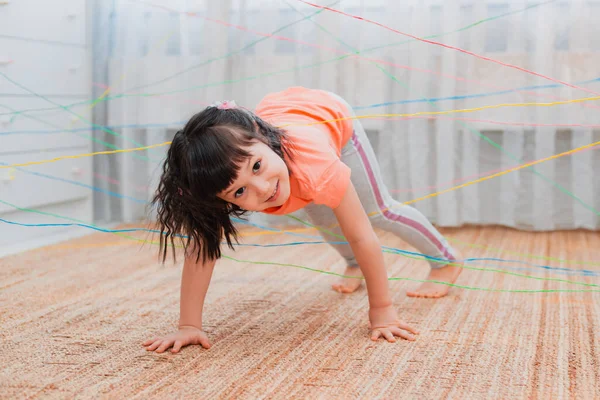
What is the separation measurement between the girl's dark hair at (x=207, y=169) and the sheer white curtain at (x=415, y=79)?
103 cm

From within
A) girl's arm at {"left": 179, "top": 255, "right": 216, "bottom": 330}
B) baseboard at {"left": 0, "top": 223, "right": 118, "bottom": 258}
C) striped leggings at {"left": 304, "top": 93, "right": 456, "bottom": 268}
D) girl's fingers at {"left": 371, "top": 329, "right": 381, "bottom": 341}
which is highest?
striped leggings at {"left": 304, "top": 93, "right": 456, "bottom": 268}

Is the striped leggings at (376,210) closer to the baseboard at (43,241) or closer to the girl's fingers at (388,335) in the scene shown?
the girl's fingers at (388,335)

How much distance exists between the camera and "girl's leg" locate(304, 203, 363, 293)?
1.44m

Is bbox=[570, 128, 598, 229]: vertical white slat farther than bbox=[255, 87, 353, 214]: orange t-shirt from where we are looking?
Yes

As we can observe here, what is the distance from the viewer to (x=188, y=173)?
1058 mm

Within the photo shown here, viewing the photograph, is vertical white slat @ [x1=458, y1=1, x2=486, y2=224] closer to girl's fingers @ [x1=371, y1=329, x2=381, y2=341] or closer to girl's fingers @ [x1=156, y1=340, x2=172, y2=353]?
girl's fingers @ [x1=371, y1=329, x2=381, y2=341]

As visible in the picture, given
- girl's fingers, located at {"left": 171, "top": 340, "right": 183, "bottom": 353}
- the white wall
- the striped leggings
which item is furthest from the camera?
the white wall

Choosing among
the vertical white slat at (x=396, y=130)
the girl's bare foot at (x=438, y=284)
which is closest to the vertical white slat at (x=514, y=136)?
the vertical white slat at (x=396, y=130)

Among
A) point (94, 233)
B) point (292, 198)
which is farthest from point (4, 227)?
point (292, 198)

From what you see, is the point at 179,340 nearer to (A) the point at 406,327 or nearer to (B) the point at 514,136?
(A) the point at 406,327

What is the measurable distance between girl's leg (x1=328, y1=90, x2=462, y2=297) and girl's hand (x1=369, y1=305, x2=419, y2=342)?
249 millimetres

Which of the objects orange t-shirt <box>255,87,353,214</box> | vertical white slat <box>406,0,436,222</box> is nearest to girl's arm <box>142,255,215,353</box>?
orange t-shirt <box>255,87,353,214</box>

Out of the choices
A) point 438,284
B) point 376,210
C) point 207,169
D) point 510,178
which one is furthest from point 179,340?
point 510,178

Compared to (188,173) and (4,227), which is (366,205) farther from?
(4,227)
